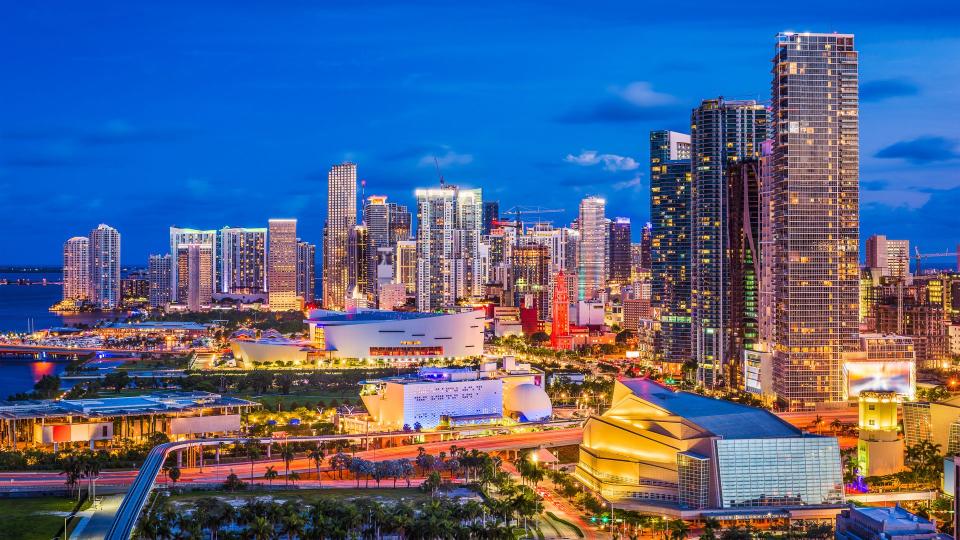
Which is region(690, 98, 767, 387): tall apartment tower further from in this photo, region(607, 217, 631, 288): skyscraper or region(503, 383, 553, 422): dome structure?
region(607, 217, 631, 288): skyscraper

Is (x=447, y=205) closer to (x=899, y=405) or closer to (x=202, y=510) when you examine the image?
(x=899, y=405)

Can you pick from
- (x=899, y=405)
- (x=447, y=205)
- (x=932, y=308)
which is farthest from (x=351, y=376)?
(x=447, y=205)

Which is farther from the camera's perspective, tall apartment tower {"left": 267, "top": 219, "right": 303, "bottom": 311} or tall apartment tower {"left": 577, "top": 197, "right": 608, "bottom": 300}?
tall apartment tower {"left": 267, "top": 219, "right": 303, "bottom": 311}

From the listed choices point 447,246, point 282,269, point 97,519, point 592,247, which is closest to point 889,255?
point 592,247

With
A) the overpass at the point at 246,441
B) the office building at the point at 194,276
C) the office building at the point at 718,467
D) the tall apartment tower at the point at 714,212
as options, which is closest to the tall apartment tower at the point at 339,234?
the office building at the point at 194,276

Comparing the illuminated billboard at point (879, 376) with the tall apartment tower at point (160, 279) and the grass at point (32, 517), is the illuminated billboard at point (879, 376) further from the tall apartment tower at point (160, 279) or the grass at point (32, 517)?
the tall apartment tower at point (160, 279)

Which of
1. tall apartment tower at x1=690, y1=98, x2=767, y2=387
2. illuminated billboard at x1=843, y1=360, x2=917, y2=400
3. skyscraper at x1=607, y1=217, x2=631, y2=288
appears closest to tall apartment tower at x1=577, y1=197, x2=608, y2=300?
skyscraper at x1=607, y1=217, x2=631, y2=288

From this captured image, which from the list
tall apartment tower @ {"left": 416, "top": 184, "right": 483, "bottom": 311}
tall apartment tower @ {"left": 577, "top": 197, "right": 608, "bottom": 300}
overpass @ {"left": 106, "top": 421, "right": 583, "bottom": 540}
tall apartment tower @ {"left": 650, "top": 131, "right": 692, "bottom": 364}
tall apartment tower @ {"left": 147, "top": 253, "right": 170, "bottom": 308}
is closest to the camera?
overpass @ {"left": 106, "top": 421, "right": 583, "bottom": 540}
